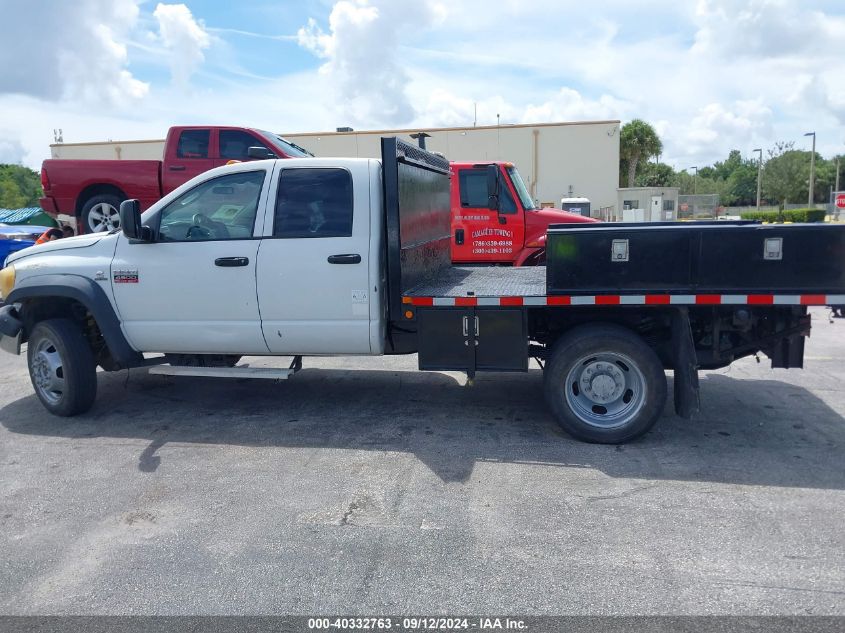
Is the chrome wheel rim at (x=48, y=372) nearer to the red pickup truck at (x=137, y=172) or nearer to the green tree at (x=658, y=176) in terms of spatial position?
the red pickup truck at (x=137, y=172)

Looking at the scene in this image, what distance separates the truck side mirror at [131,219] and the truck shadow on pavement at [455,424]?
167 centimetres

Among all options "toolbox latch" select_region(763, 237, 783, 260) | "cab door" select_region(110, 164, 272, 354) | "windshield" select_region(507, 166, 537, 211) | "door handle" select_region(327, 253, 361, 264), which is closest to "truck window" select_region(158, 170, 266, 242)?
"cab door" select_region(110, 164, 272, 354)

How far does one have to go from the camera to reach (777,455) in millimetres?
5113

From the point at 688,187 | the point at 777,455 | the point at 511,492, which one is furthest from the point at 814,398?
the point at 688,187

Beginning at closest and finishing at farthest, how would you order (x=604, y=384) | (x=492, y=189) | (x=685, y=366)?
(x=685, y=366) < (x=604, y=384) < (x=492, y=189)

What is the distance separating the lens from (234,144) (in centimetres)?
1065

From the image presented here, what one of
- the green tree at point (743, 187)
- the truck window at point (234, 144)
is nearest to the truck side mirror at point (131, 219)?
the truck window at point (234, 144)

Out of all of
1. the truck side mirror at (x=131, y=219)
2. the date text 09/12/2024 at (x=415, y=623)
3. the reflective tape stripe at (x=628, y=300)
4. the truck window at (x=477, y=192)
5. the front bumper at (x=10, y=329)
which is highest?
the truck window at (x=477, y=192)

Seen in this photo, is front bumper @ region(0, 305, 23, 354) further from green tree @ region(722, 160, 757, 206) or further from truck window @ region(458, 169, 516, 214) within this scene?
green tree @ region(722, 160, 757, 206)

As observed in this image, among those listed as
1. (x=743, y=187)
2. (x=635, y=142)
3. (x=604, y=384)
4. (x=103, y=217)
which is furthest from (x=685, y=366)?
(x=743, y=187)

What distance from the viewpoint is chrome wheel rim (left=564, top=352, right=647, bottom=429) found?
533 cm

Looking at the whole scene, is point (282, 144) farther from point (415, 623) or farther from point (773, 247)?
point (415, 623)

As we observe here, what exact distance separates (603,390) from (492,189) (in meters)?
5.32

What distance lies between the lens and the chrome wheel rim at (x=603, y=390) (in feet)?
17.5
